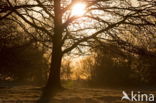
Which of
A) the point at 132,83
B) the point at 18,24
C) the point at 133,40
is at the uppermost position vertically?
the point at 18,24

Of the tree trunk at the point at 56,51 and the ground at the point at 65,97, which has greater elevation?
the tree trunk at the point at 56,51

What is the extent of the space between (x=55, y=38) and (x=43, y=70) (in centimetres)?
2912

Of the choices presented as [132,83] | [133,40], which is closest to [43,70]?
[132,83]

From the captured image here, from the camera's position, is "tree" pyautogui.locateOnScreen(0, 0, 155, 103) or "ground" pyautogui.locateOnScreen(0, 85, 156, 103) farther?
"tree" pyautogui.locateOnScreen(0, 0, 155, 103)

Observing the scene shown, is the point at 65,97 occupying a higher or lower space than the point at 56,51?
lower

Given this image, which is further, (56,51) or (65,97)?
(56,51)

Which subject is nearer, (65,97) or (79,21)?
(65,97)

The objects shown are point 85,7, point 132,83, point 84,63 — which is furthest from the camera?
point 84,63

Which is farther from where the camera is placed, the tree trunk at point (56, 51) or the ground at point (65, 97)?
the tree trunk at point (56, 51)

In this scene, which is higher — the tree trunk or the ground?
the tree trunk

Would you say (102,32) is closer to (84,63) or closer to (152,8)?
(152,8)

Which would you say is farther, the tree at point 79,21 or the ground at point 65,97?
the tree at point 79,21

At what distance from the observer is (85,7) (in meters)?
21.8

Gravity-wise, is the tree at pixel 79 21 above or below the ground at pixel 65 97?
above
